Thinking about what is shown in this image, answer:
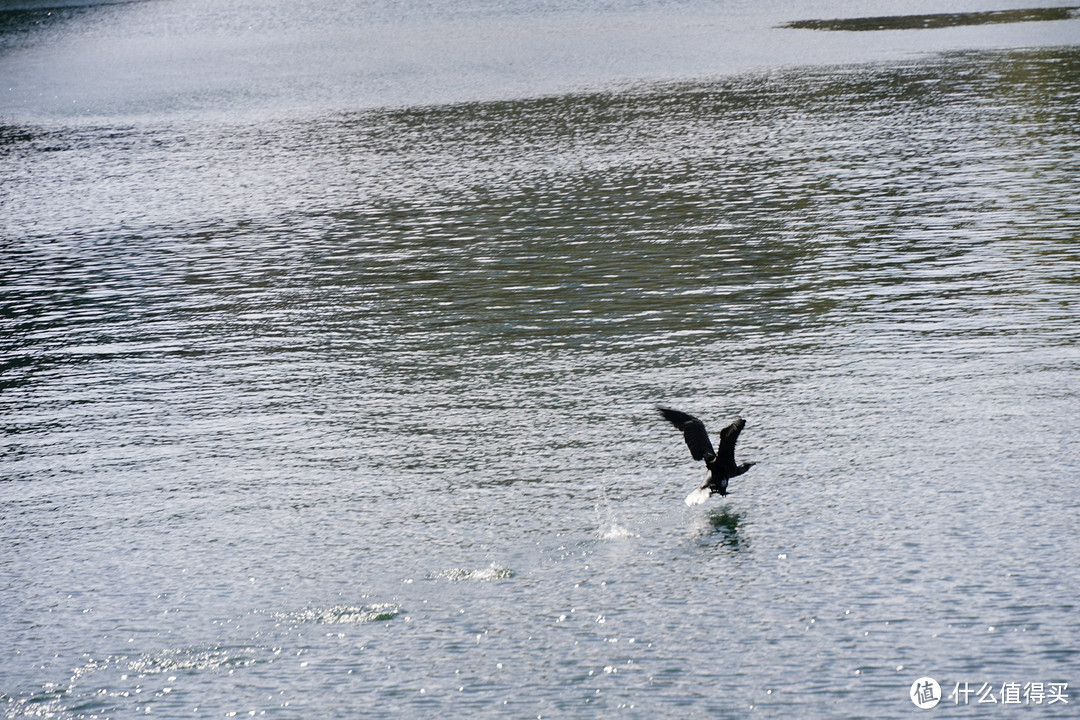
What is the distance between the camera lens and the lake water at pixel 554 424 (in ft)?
29.0

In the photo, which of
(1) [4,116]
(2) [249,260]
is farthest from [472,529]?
(1) [4,116]

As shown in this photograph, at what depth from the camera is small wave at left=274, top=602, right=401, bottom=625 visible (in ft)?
31.1

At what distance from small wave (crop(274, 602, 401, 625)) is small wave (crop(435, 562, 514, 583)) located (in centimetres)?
57

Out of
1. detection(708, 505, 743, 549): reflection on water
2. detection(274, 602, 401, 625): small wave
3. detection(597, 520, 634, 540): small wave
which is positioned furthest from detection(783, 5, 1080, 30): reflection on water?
detection(274, 602, 401, 625): small wave

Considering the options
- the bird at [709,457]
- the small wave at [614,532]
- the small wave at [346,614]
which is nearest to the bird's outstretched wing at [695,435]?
the bird at [709,457]

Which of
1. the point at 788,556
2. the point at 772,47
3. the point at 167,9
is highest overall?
the point at 167,9

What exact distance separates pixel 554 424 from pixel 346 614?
4261 millimetres

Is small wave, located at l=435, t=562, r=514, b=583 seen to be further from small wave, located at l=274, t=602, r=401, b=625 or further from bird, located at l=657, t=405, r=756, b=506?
bird, located at l=657, t=405, r=756, b=506

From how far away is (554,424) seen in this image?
13.3m

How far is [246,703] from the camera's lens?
8.53m

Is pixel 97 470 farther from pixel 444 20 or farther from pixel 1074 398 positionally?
pixel 444 20

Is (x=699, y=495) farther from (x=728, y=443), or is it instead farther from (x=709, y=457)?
(x=728, y=443)

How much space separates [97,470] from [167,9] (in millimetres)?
55337

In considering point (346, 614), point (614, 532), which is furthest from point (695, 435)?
point (346, 614)
